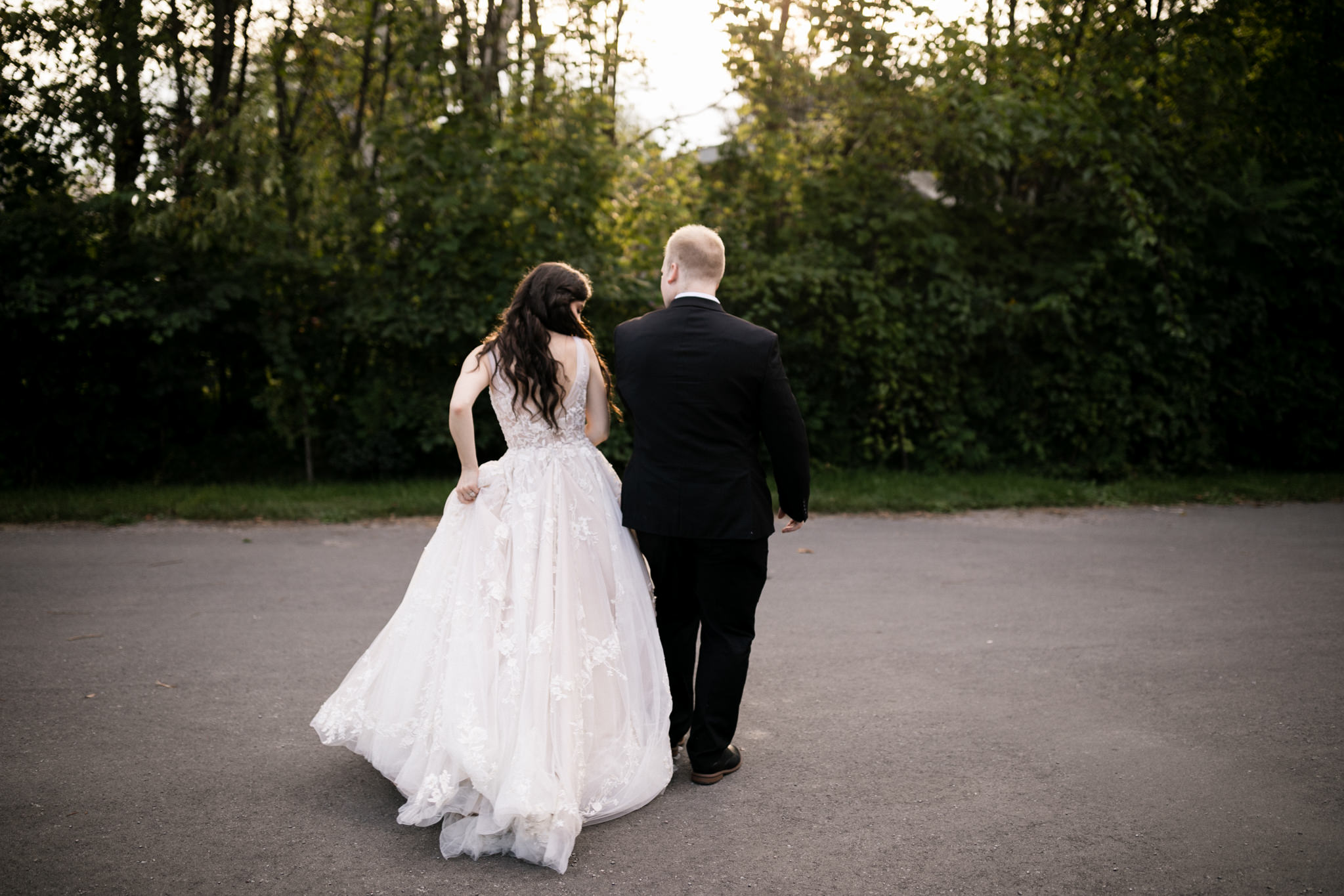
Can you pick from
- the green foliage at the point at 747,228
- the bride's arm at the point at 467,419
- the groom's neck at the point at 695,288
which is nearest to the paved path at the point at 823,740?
the bride's arm at the point at 467,419

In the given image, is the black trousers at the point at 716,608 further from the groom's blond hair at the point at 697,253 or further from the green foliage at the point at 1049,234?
the green foliage at the point at 1049,234

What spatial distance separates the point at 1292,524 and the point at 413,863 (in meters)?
8.84

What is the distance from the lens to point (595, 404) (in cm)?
400

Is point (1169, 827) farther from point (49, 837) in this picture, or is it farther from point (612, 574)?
point (49, 837)

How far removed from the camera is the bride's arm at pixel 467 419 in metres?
3.78

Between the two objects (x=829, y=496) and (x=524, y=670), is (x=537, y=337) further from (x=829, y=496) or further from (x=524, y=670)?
(x=829, y=496)

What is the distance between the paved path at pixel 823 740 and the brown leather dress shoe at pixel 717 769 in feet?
0.14

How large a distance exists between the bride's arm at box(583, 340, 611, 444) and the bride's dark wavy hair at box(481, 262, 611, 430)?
0.45 ft

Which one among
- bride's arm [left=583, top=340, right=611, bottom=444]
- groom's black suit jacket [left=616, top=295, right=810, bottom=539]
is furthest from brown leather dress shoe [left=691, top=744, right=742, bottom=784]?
bride's arm [left=583, top=340, right=611, bottom=444]

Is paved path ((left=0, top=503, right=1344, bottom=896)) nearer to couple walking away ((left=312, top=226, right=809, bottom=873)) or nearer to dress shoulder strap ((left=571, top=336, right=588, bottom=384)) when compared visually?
couple walking away ((left=312, top=226, right=809, bottom=873))

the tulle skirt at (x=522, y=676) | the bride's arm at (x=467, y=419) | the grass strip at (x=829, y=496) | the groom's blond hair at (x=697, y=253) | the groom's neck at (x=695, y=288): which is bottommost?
the grass strip at (x=829, y=496)

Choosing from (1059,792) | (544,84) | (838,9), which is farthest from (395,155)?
(1059,792)

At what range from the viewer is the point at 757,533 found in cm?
368

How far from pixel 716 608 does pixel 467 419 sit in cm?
124
